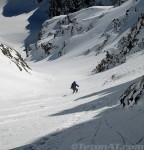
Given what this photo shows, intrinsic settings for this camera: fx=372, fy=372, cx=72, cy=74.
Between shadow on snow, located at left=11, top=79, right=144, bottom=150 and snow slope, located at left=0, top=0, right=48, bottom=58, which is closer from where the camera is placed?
shadow on snow, located at left=11, top=79, right=144, bottom=150

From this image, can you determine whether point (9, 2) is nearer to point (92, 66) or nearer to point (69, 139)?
point (92, 66)

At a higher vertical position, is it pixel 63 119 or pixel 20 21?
pixel 63 119

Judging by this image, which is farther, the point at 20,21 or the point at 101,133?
the point at 20,21

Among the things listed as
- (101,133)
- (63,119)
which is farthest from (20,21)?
(101,133)

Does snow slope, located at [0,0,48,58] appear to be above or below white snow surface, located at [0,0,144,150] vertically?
below

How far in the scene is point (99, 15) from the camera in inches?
3145

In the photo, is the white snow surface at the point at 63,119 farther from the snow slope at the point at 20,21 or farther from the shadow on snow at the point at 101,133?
the snow slope at the point at 20,21

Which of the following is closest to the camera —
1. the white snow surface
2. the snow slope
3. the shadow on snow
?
the shadow on snow

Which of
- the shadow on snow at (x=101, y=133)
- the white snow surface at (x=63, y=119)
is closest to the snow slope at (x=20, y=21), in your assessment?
the white snow surface at (x=63, y=119)

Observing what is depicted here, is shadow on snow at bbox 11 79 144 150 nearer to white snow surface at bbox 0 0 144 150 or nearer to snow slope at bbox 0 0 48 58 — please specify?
white snow surface at bbox 0 0 144 150

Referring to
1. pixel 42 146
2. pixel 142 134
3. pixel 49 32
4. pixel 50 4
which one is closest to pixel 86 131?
pixel 42 146

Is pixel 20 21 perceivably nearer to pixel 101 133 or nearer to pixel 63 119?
pixel 63 119

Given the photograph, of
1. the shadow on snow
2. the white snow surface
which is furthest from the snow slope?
the shadow on snow

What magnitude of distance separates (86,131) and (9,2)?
118m
